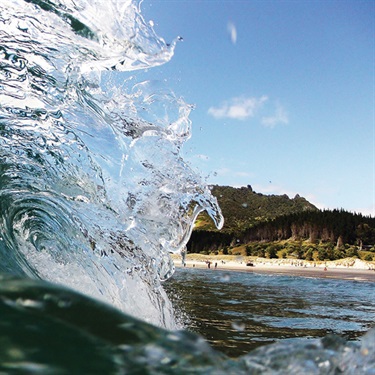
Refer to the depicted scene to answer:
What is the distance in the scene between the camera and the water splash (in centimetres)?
461

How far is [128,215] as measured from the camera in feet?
23.5

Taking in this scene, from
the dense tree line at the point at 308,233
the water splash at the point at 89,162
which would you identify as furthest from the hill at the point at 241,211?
the water splash at the point at 89,162

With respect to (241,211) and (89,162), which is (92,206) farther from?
(241,211)

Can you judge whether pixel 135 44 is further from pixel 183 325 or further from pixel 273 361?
pixel 183 325

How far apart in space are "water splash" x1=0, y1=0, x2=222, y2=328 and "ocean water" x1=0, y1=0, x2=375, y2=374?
17 mm

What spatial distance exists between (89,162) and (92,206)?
666 millimetres

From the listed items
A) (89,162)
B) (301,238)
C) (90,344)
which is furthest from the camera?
(301,238)

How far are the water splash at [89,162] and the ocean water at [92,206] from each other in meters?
0.02

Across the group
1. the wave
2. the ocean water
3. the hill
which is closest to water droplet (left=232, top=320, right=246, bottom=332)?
the ocean water

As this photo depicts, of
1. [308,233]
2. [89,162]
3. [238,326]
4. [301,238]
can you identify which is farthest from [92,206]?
[308,233]

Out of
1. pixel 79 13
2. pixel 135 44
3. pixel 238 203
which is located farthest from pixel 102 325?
pixel 238 203

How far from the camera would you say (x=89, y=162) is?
6477 mm

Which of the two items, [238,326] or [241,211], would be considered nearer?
[238,326]

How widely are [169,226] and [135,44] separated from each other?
3984mm
